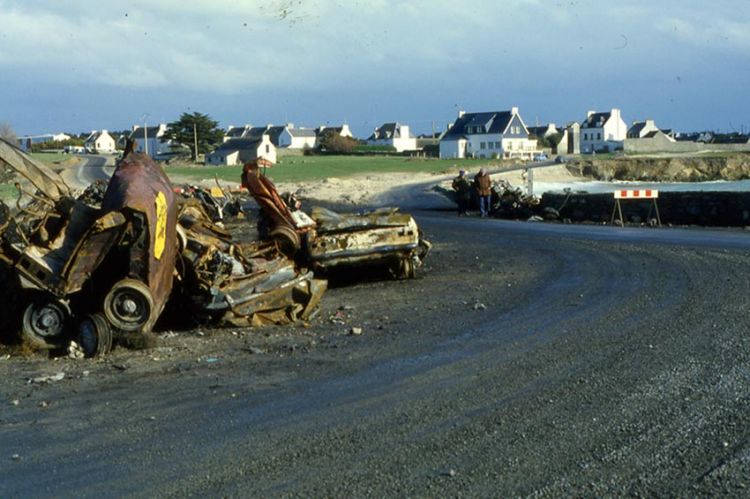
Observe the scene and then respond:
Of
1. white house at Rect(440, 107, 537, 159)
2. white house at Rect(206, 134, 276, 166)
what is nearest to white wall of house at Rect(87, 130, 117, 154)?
white house at Rect(206, 134, 276, 166)

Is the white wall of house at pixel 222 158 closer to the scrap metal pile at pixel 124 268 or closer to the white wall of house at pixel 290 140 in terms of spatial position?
the white wall of house at pixel 290 140

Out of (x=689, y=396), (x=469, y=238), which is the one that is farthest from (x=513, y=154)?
(x=689, y=396)

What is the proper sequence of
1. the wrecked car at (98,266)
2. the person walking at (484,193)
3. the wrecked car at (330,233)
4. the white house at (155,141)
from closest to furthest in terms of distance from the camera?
the wrecked car at (98,266)
the wrecked car at (330,233)
the person walking at (484,193)
the white house at (155,141)

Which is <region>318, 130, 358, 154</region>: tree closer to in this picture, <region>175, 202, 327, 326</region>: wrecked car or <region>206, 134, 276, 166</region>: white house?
<region>206, 134, 276, 166</region>: white house

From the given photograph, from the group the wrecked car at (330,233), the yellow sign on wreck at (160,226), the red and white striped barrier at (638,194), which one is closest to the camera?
the yellow sign on wreck at (160,226)

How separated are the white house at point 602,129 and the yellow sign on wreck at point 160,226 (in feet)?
449

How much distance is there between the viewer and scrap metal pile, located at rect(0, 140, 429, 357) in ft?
34.6

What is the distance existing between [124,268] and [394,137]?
153 meters

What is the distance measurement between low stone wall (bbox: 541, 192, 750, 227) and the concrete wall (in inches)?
3405

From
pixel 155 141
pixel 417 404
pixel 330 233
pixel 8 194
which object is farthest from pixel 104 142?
pixel 417 404

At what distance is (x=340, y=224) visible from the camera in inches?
625

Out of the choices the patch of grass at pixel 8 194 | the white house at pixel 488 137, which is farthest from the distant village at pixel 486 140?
the patch of grass at pixel 8 194

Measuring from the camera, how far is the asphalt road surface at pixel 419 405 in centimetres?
599

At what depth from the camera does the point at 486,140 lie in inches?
5118
